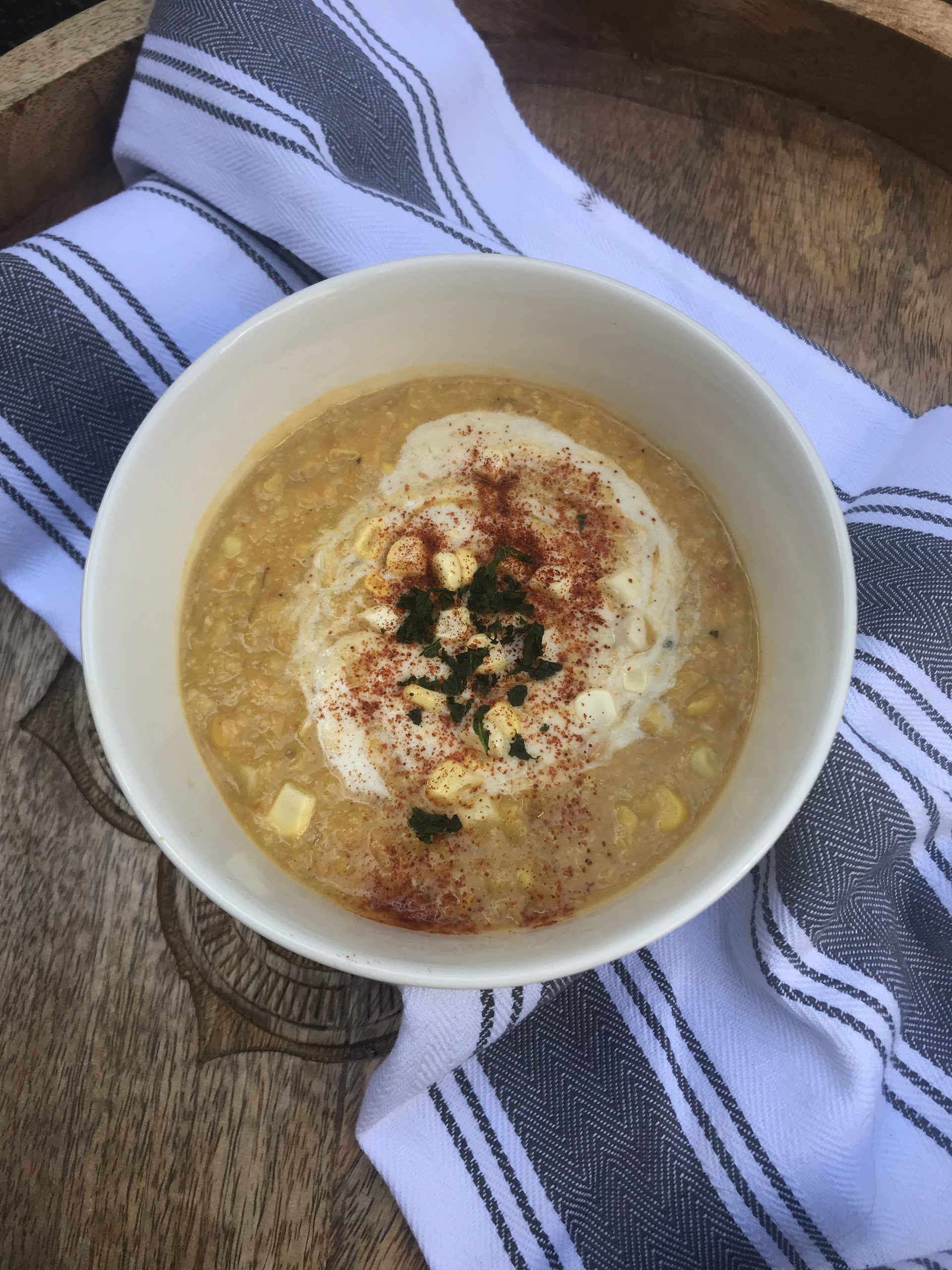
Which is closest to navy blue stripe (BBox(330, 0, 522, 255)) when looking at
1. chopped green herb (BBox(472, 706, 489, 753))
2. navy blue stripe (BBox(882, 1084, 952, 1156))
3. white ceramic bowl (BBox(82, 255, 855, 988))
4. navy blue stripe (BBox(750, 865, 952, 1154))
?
white ceramic bowl (BBox(82, 255, 855, 988))

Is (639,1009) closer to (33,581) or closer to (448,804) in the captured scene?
(448,804)

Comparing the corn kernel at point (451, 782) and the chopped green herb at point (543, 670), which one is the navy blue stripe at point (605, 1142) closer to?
the corn kernel at point (451, 782)

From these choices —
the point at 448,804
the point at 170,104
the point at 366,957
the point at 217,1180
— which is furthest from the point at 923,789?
the point at 170,104

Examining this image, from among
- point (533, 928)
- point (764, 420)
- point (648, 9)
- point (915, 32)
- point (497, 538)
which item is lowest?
point (533, 928)

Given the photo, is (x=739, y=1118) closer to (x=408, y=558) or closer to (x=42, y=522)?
(x=408, y=558)

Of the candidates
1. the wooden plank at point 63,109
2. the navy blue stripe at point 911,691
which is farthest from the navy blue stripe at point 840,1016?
the wooden plank at point 63,109
